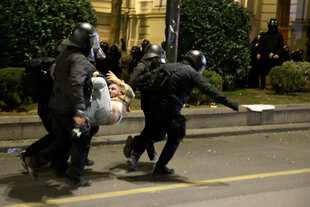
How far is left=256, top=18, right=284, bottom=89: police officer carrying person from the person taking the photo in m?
15.3

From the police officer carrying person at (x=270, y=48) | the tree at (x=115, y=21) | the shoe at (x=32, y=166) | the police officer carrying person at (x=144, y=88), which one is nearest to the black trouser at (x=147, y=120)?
the police officer carrying person at (x=144, y=88)

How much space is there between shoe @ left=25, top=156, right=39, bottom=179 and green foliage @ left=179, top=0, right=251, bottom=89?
309 inches

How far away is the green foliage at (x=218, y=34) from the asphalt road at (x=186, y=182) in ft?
15.5

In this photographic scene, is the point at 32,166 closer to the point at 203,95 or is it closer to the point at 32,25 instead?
→ the point at 32,25

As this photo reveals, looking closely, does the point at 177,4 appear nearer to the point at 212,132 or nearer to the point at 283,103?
the point at 212,132

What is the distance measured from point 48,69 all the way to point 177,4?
4824 mm

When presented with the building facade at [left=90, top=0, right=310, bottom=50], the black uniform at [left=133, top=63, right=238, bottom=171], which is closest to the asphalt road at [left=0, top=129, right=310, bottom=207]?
the black uniform at [left=133, top=63, right=238, bottom=171]

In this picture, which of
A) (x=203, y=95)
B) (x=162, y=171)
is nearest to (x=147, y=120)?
(x=162, y=171)

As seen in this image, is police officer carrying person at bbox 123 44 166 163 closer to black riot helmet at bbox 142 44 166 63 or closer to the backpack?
black riot helmet at bbox 142 44 166 63

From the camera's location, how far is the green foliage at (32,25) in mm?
9555

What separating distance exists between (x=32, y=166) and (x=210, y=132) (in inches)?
191

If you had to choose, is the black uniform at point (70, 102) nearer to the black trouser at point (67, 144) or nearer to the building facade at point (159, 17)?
the black trouser at point (67, 144)

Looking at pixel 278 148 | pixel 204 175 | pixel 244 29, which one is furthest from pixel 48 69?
pixel 244 29

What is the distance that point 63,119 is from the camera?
19.8 ft
